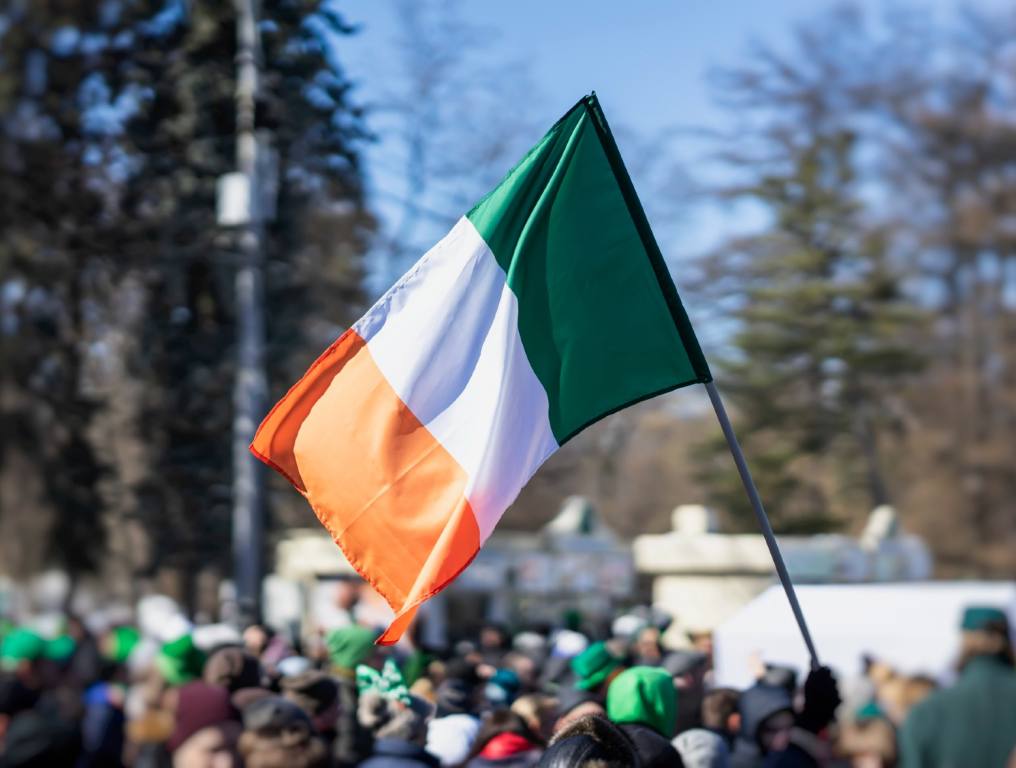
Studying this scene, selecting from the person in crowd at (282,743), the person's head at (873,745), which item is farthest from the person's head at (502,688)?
the person in crowd at (282,743)

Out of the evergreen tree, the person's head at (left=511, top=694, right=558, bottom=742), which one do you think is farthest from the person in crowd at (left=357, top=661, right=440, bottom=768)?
the evergreen tree

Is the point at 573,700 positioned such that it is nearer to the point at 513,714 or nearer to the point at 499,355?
the point at 513,714

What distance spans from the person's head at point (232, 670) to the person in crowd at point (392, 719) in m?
0.52

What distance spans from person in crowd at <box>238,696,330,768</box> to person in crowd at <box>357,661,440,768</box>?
854 mm

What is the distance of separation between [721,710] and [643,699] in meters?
1.71

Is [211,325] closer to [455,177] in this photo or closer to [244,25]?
[455,177]

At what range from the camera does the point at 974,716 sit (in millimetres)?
5289

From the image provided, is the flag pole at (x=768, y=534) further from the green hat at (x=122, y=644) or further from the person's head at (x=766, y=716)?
the green hat at (x=122, y=644)

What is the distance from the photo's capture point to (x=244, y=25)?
1459 centimetres

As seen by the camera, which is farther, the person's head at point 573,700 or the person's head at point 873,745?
the person's head at point 573,700

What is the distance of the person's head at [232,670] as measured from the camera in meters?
6.89

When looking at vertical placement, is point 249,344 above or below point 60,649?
above

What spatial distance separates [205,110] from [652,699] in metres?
16.3

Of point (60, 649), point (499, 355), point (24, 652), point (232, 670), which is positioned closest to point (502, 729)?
point (499, 355)
